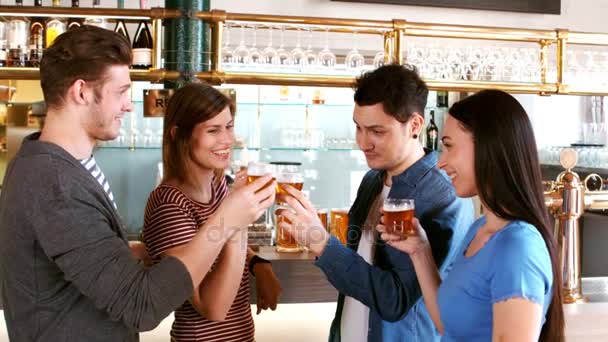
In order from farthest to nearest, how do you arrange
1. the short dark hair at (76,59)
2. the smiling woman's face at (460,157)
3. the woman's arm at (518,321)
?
the smiling woman's face at (460,157), the short dark hair at (76,59), the woman's arm at (518,321)

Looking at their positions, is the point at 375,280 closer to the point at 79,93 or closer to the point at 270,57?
the point at 79,93

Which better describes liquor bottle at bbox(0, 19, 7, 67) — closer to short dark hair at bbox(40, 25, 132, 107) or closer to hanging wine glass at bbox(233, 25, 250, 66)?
hanging wine glass at bbox(233, 25, 250, 66)

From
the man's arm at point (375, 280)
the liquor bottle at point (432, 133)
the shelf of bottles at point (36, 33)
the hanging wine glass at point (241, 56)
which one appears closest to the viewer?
the man's arm at point (375, 280)

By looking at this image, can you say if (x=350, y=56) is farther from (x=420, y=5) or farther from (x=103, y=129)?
(x=103, y=129)

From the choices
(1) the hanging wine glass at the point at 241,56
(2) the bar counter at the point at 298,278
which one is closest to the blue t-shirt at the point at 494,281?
(2) the bar counter at the point at 298,278

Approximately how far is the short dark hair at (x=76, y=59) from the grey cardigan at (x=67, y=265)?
13 cm

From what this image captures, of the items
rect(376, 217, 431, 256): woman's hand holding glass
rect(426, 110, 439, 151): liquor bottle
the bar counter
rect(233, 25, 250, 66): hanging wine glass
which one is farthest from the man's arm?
rect(426, 110, 439, 151): liquor bottle

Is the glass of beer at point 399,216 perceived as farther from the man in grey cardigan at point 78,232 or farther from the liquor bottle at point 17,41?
the liquor bottle at point 17,41

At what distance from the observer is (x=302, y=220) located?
1891mm

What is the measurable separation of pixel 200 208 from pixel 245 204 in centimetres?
37

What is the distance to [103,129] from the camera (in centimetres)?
160

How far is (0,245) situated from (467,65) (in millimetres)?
3030

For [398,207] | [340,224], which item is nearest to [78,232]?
[398,207]

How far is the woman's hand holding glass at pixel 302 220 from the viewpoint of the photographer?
1890mm
